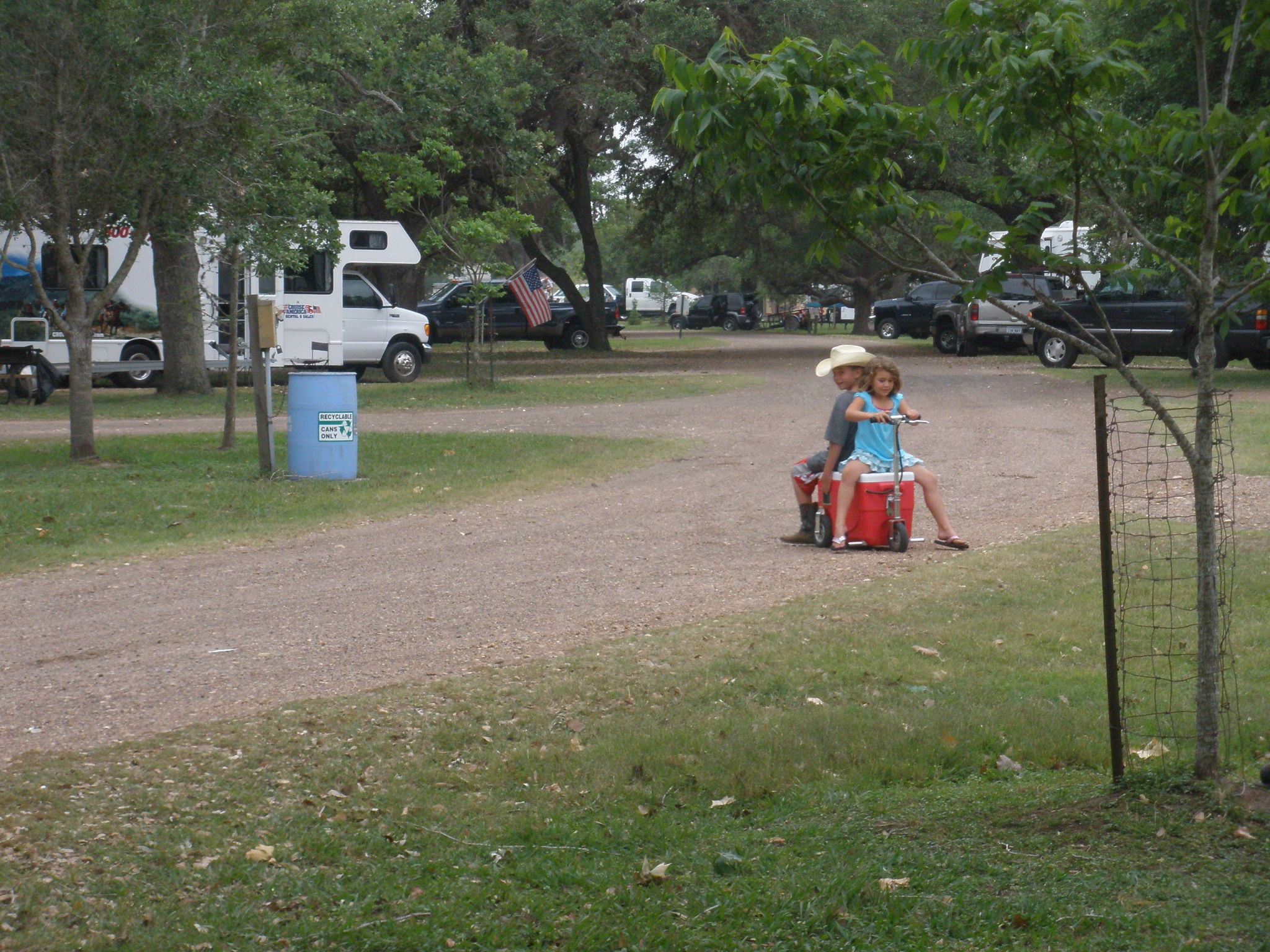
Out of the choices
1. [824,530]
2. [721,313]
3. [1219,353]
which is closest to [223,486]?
[824,530]

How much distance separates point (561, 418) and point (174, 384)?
7.88 m

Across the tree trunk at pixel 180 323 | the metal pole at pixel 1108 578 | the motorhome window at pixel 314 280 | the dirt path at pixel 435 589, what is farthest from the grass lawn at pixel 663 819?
the motorhome window at pixel 314 280

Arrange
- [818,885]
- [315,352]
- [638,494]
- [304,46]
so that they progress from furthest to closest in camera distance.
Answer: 1. [315,352]
2. [304,46]
3. [638,494]
4. [818,885]

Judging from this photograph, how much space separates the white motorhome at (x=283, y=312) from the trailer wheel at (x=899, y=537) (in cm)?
1595

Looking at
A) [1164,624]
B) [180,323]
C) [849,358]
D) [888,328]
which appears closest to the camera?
[1164,624]

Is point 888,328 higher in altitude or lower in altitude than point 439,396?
higher

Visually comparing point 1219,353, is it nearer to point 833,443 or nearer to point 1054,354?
point 1054,354

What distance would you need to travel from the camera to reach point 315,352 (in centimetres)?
2494

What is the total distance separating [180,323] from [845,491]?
16182 millimetres

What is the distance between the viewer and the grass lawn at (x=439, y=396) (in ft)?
67.5

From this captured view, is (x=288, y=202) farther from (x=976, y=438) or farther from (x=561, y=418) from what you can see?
(x=976, y=438)

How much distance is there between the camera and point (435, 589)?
8.39m

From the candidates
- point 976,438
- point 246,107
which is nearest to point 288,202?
point 246,107

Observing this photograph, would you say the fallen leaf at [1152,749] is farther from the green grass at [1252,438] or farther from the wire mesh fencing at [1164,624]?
the green grass at [1252,438]
